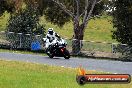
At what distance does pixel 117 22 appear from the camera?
3356 cm

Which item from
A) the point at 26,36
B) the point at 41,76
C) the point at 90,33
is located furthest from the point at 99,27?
the point at 41,76

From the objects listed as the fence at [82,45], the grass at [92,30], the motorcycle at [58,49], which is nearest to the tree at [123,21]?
the fence at [82,45]

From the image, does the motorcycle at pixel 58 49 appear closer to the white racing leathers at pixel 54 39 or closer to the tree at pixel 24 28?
the white racing leathers at pixel 54 39

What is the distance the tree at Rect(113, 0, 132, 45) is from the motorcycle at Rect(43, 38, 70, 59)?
11.9 metres

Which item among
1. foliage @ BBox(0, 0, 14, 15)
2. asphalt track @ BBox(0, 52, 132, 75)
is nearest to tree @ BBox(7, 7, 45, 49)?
foliage @ BBox(0, 0, 14, 15)

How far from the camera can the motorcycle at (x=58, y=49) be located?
21.6 metres

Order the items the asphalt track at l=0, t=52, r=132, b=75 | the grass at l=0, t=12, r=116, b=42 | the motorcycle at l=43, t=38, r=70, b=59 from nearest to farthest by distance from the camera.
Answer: the asphalt track at l=0, t=52, r=132, b=75 → the motorcycle at l=43, t=38, r=70, b=59 → the grass at l=0, t=12, r=116, b=42

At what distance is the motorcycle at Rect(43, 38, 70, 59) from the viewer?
21.6 m

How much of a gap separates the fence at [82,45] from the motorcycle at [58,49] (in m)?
5.81

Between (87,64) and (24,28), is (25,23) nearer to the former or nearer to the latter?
(24,28)

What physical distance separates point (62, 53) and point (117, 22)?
1309 centimetres

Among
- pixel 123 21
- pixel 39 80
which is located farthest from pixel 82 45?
pixel 39 80

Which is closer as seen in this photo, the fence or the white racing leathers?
the white racing leathers

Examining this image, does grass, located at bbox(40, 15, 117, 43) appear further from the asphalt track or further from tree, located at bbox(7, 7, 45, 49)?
the asphalt track
